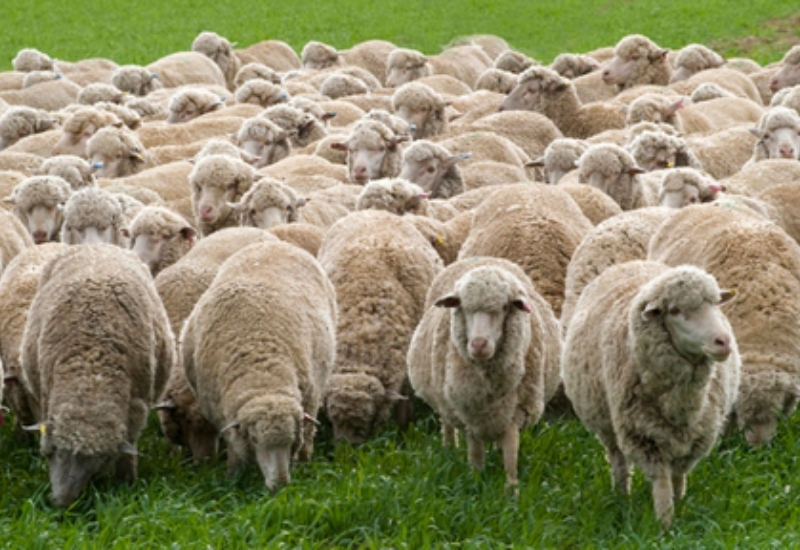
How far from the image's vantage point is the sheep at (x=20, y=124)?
1415 cm

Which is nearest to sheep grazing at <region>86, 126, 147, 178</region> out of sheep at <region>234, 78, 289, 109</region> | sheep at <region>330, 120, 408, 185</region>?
sheep at <region>330, 120, 408, 185</region>

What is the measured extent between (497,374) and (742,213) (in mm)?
2307

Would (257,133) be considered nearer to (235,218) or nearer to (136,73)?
(235,218)

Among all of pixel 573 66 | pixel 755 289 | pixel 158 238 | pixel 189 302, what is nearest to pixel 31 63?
pixel 573 66

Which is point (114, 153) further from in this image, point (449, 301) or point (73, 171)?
point (449, 301)

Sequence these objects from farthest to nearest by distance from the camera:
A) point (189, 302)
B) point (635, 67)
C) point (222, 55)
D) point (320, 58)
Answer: point (222, 55) → point (320, 58) → point (635, 67) → point (189, 302)

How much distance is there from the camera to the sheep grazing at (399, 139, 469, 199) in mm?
11367

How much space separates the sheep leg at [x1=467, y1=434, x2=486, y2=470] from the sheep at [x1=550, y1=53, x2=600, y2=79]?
40.4 feet

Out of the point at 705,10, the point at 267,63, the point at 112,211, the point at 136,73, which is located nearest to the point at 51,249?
the point at 112,211

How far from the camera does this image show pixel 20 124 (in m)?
14.1

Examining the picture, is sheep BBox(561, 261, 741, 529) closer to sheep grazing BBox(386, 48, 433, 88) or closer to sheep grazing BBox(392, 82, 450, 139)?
sheep grazing BBox(392, 82, 450, 139)

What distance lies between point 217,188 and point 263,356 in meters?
3.45

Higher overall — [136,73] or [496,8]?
[136,73]

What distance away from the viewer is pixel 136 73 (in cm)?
1850
